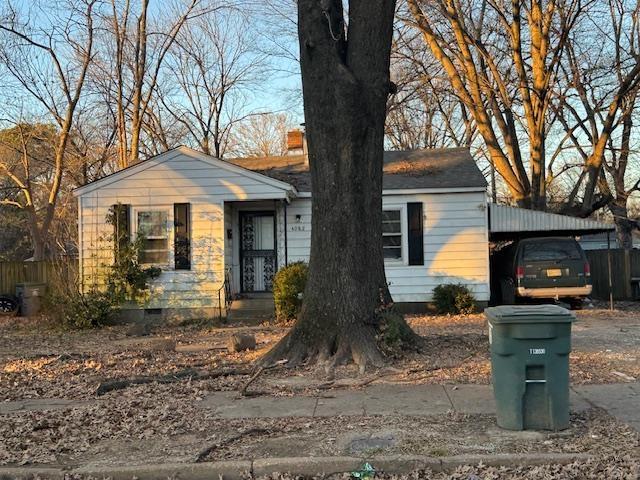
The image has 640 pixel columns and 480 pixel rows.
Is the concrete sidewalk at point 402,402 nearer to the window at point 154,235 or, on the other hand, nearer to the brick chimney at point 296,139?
the window at point 154,235

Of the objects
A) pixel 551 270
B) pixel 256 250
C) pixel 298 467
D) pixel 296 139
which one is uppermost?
pixel 296 139

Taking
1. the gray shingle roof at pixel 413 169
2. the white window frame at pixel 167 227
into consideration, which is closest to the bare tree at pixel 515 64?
the gray shingle roof at pixel 413 169

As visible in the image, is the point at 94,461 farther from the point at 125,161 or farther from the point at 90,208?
the point at 125,161

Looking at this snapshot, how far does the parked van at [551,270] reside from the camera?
14508 mm

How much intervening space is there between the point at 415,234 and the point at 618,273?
28.6 ft

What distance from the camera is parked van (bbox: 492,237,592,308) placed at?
47.6 ft

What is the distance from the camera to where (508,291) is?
16.1m

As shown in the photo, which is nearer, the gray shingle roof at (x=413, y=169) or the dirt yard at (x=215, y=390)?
the dirt yard at (x=215, y=390)

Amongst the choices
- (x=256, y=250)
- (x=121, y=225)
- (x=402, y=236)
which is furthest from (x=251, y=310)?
(x=402, y=236)

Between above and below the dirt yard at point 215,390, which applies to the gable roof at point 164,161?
above

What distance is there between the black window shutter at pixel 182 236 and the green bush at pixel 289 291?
2.69m

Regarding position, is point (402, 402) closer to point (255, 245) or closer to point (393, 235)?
point (393, 235)

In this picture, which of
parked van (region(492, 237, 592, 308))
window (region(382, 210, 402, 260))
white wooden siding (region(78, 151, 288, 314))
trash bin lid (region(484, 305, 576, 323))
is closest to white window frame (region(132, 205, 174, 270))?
white wooden siding (region(78, 151, 288, 314))

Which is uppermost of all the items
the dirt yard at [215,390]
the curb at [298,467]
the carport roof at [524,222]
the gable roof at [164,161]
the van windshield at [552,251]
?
the gable roof at [164,161]
